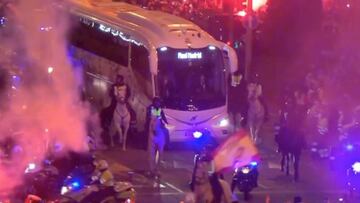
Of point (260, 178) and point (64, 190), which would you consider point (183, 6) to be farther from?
point (64, 190)

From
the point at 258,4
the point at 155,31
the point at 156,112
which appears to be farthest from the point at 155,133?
the point at 258,4

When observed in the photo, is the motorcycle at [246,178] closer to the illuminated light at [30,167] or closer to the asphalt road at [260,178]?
the asphalt road at [260,178]

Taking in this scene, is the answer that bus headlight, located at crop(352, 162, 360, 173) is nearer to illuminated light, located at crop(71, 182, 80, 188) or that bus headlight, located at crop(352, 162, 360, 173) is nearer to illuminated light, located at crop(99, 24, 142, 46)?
illuminated light, located at crop(71, 182, 80, 188)

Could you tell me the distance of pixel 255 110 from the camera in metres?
22.1

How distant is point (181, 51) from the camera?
2288cm

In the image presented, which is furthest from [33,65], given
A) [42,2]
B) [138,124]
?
[138,124]

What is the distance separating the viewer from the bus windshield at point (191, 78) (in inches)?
895

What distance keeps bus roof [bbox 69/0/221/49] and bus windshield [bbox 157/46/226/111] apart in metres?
0.20

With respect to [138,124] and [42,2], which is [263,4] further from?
[42,2]

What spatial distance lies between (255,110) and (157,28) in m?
3.25

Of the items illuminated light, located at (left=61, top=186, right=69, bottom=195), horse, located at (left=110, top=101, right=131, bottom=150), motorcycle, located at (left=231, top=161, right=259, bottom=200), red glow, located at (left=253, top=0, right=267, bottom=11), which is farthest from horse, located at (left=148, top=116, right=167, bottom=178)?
red glow, located at (left=253, top=0, right=267, bottom=11)

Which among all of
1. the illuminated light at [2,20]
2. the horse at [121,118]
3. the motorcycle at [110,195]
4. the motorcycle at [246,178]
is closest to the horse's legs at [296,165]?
the motorcycle at [246,178]

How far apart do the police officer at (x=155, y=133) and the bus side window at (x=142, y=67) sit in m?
3.69

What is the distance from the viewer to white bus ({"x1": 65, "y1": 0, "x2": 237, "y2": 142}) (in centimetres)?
2272
